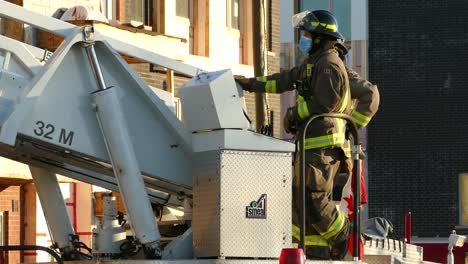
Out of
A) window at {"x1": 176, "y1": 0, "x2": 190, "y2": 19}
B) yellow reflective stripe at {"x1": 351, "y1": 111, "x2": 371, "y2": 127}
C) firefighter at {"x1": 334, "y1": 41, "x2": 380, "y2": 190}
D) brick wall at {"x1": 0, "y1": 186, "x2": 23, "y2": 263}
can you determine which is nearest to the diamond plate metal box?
firefighter at {"x1": 334, "y1": 41, "x2": 380, "y2": 190}

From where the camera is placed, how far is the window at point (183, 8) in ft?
100

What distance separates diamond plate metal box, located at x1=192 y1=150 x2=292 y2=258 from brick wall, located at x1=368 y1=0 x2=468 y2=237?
107 feet

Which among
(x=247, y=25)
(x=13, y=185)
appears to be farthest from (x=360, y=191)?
(x=247, y=25)

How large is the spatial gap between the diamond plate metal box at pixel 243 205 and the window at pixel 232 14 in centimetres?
2154

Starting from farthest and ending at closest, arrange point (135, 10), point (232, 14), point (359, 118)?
1. point (232, 14)
2. point (135, 10)
3. point (359, 118)

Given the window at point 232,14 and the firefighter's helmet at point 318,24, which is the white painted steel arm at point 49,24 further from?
the window at point 232,14

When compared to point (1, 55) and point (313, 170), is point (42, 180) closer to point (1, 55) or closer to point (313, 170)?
point (1, 55)

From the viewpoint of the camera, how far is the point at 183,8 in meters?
30.7

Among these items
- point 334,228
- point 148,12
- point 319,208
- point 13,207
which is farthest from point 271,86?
point 148,12

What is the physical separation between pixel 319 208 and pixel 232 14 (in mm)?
21778

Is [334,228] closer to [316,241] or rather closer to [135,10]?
[316,241]

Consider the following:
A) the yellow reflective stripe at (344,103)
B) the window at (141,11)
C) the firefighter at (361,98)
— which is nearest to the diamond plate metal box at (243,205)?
the yellow reflective stripe at (344,103)

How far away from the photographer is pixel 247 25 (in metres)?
32.8

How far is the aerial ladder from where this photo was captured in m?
10.5
